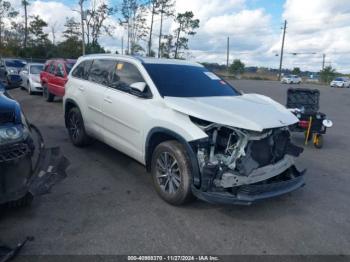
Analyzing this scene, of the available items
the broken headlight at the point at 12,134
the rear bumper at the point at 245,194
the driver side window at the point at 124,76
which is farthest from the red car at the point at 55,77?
the rear bumper at the point at 245,194

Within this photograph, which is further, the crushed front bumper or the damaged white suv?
the damaged white suv

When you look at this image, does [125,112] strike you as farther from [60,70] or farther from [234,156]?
[60,70]

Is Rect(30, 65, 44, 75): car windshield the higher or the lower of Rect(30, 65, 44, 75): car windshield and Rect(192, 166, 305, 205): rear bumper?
the higher

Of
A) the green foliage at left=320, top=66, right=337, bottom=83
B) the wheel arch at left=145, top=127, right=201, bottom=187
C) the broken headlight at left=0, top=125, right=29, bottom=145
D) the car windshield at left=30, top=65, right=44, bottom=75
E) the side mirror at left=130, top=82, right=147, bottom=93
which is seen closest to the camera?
the broken headlight at left=0, top=125, right=29, bottom=145

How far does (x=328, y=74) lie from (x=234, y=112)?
2634 inches

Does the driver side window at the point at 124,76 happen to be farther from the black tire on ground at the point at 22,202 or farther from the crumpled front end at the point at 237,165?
the black tire on ground at the point at 22,202

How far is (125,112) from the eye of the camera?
492cm

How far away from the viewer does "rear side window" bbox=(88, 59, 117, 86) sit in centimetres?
561

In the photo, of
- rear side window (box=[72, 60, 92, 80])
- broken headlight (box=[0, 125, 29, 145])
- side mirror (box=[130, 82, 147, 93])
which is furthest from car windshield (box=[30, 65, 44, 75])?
broken headlight (box=[0, 125, 29, 145])

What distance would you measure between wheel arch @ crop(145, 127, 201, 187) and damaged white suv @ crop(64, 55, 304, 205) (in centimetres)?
1

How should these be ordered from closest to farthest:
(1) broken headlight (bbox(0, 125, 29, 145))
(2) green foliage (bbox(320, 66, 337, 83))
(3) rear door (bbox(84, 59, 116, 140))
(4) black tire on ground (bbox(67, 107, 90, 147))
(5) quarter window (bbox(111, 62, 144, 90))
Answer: (1) broken headlight (bbox(0, 125, 29, 145)) → (5) quarter window (bbox(111, 62, 144, 90)) → (3) rear door (bbox(84, 59, 116, 140)) → (4) black tire on ground (bbox(67, 107, 90, 147)) → (2) green foliage (bbox(320, 66, 337, 83))

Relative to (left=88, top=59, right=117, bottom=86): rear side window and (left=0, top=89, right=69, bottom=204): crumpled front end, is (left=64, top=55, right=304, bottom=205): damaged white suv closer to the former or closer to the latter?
(left=88, top=59, right=117, bottom=86): rear side window

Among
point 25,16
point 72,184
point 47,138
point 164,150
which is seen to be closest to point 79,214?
point 72,184

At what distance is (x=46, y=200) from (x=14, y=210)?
42 centimetres
